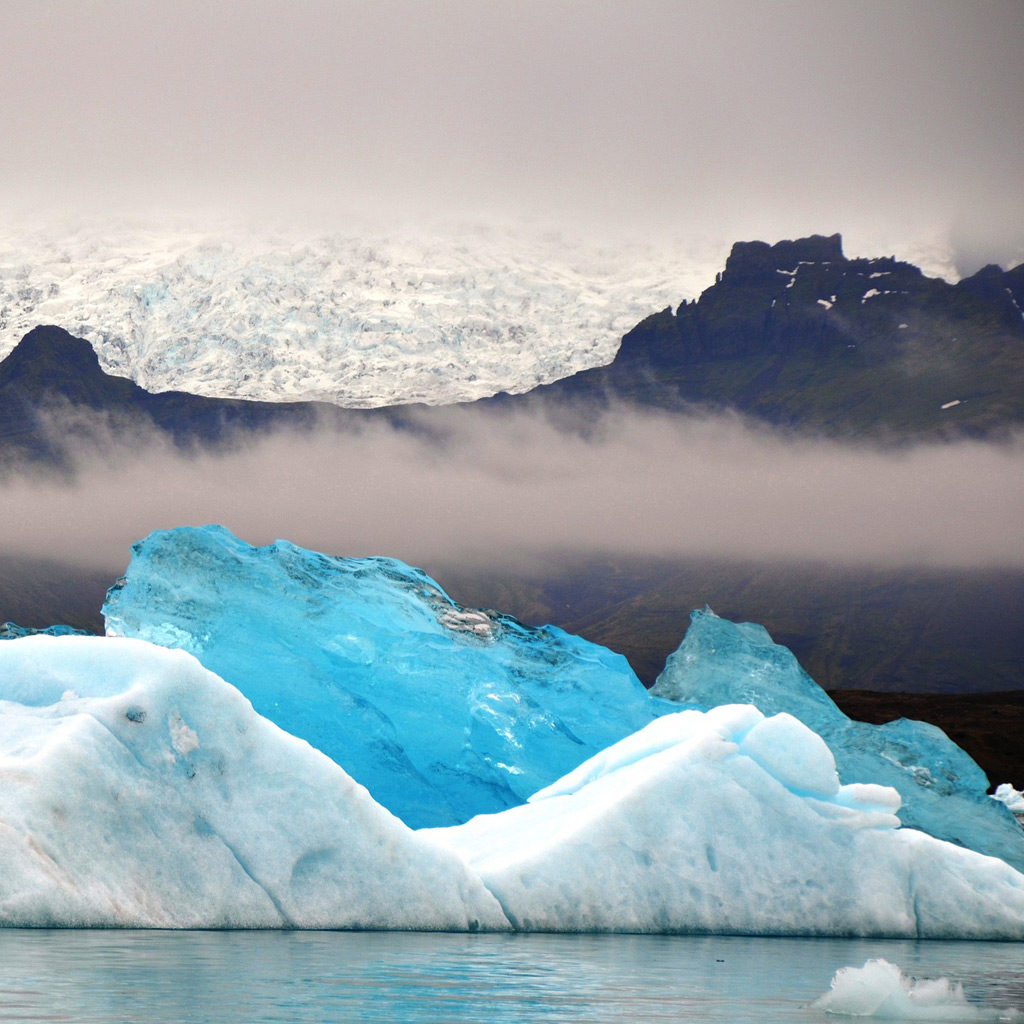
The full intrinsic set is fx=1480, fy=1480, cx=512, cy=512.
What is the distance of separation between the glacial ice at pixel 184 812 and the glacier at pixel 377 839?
2 cm

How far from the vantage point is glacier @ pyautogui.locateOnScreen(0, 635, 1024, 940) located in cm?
1638

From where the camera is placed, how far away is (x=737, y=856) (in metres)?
19.9

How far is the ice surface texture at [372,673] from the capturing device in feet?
95.8

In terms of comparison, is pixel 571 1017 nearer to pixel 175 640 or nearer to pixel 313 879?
pixel 313 879

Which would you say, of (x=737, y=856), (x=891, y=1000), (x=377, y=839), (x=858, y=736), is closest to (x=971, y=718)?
(x=858, y=736)

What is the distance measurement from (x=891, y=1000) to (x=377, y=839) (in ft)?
25.0

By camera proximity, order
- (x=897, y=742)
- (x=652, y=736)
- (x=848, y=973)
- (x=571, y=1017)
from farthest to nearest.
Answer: (x=897, y=742) < (x=652, y=736) < (x=848, y=973) < (x=571, y=1017)

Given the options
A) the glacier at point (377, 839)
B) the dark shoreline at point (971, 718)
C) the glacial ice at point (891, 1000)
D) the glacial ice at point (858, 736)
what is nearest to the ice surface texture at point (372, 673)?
the glacial ice at point (858, 736)

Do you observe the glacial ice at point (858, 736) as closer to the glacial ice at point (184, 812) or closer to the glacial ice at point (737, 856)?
the glacial ice at point (737, 856)

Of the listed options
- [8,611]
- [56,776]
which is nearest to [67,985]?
[56,776]

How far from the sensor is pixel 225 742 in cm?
1747

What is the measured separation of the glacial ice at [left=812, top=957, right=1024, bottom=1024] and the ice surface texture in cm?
1814

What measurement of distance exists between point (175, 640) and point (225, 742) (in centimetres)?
1229

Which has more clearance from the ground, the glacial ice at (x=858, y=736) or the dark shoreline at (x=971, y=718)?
the glacial ice at (x=858, y=736)
